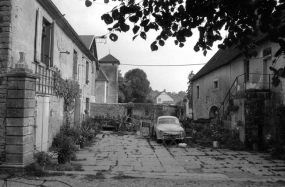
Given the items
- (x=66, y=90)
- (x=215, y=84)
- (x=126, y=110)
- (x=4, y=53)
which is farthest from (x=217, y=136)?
(x=126, y=110)

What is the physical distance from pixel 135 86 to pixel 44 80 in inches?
1589

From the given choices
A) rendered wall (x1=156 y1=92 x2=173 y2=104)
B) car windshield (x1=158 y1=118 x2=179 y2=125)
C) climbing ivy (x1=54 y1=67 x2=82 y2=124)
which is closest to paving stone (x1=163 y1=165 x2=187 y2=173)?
climbing ivy (x1=54 y1=67 x2=82 y2=124)

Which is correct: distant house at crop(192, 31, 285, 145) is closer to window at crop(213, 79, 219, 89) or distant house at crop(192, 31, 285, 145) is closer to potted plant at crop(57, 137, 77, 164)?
window at crop(213, 79, 219, 89)

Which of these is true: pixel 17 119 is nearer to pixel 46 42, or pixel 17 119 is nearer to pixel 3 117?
pixel 3 117

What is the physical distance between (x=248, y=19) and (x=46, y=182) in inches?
219

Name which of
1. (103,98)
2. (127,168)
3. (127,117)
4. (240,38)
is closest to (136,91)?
(103,98)

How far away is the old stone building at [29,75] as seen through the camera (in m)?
6.53

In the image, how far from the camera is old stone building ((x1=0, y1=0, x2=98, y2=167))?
6.53 metres

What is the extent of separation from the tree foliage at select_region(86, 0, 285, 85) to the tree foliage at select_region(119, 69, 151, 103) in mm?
42349

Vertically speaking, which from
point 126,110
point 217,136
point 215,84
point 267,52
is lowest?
point 217,136

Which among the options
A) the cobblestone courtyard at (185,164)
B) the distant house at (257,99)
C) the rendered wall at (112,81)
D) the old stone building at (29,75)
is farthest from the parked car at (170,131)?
the rendered wall at (112,81)

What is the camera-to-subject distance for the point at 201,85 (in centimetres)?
2250

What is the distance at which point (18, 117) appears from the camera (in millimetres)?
6543

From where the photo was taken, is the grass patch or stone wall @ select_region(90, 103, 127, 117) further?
stone wall @ select_region(90, 103, 127, 117)
